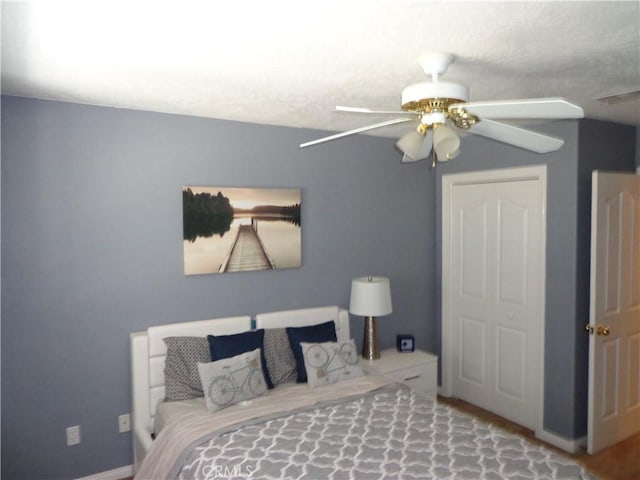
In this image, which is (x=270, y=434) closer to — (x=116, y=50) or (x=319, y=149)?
(x=116, y=50)

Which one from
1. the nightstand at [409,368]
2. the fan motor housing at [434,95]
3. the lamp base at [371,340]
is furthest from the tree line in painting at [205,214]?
the fan motor housing at [434,95]

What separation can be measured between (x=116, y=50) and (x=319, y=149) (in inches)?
78.8

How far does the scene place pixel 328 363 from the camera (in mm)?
3166

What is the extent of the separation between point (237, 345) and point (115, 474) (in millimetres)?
1141

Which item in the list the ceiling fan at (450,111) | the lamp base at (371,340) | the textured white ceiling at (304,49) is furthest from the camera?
the lamp base at (371,340)

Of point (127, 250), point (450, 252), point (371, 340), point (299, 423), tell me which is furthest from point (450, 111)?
point (450, 252)

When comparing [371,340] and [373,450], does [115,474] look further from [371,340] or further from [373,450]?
[371,340]

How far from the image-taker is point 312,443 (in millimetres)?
2344

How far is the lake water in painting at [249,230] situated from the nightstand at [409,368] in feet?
3.25

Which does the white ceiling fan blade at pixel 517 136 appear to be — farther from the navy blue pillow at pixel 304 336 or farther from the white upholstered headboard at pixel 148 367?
the white upholstered headboard at pixel 148 367

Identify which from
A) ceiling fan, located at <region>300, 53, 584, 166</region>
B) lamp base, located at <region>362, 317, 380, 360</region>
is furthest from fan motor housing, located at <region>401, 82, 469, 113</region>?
lamp base, located at <region>362, 317, 380, 360</region>

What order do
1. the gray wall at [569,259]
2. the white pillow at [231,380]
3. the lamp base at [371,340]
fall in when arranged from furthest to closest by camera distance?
the lamp base at [371,340] < the gray wall at [569,259] < the white pillow at [231,380]

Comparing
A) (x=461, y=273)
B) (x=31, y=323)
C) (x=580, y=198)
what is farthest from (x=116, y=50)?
(x=461, y=273)

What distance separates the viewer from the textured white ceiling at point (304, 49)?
1.63 meters
